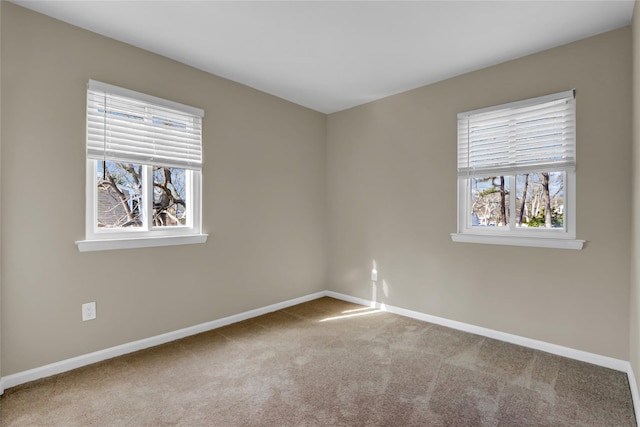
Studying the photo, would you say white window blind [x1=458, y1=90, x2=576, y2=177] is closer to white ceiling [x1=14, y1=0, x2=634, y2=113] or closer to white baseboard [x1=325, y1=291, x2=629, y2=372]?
white ceiling [x1=14, y1=0, x2=634, y2=113]

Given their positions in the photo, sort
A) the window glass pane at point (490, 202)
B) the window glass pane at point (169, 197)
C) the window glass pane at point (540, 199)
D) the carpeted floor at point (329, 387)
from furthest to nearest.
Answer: the window glass pane at point (490, 202) → the window glass pane at point (169, 197) → the window glass pane at point (540, 199) → the carpeted floor at point (329, 387)

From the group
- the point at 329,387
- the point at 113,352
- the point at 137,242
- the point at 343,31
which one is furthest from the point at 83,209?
the point at 343,31

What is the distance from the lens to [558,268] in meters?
2.56

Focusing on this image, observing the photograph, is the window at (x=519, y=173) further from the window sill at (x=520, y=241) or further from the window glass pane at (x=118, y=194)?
the window glass pane at (x=118, y=194)

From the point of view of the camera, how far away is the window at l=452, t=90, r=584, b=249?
2.54 m

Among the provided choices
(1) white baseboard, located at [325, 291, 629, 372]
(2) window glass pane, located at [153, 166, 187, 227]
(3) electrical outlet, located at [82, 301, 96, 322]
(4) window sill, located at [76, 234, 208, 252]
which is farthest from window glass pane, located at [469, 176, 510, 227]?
(3) electrical outlet, located at [82, 301, 96, 322]

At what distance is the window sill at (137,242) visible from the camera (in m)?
2.33

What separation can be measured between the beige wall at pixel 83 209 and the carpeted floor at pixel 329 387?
35 cm

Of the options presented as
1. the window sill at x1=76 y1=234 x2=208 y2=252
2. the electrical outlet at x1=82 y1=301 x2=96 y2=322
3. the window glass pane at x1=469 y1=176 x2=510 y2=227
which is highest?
the window glass pane at x1=469 y1=176 x2=510 y2=227

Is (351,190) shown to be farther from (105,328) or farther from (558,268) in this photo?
(105,328)

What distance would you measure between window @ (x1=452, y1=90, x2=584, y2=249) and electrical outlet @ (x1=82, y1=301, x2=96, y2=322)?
316 cm

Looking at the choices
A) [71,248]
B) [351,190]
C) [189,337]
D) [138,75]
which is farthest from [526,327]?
[138,75]

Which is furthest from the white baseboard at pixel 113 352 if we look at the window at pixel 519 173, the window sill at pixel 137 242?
the window at pixel 519 173

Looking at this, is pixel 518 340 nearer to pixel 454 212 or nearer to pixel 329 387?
pixel 454 212
